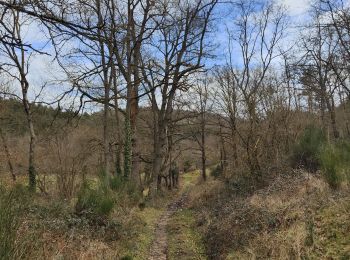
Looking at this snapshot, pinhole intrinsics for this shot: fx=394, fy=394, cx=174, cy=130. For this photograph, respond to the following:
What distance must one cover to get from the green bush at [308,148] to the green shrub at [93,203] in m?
7.57

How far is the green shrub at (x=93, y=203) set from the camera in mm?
10352

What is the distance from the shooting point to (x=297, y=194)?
970cm

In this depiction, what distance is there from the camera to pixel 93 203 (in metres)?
10.7

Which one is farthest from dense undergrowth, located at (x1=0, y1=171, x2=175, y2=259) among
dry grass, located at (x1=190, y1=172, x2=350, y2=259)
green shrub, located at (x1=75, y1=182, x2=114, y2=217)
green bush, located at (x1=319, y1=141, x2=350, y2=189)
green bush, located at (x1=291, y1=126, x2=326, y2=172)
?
green bush, located at (x1=291, y1=126, x2=326, y2=172)

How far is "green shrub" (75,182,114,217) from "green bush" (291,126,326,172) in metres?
7.57

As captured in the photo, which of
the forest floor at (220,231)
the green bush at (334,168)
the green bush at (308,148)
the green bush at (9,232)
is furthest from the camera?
the green bush at (308,148)

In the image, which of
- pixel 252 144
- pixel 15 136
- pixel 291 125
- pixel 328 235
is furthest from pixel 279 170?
pixel 15 136

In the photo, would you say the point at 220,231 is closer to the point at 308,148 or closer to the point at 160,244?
the point at 160,244

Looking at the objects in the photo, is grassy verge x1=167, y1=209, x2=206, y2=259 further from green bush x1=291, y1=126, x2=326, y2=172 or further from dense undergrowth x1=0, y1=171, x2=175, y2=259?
green bush x1=291, y1=126, x2=326, y2=172

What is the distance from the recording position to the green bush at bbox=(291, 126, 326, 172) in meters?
15.3

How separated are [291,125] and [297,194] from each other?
36.9ft

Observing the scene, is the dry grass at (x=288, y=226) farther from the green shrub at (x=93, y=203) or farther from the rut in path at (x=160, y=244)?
the green shrub at (x=93, y=203)

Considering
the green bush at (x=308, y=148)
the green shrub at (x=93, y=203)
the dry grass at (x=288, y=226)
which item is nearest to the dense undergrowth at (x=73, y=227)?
the green shrub at (x=93, y=203)

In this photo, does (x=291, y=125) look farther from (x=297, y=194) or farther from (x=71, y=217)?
(x=71, y=217)
